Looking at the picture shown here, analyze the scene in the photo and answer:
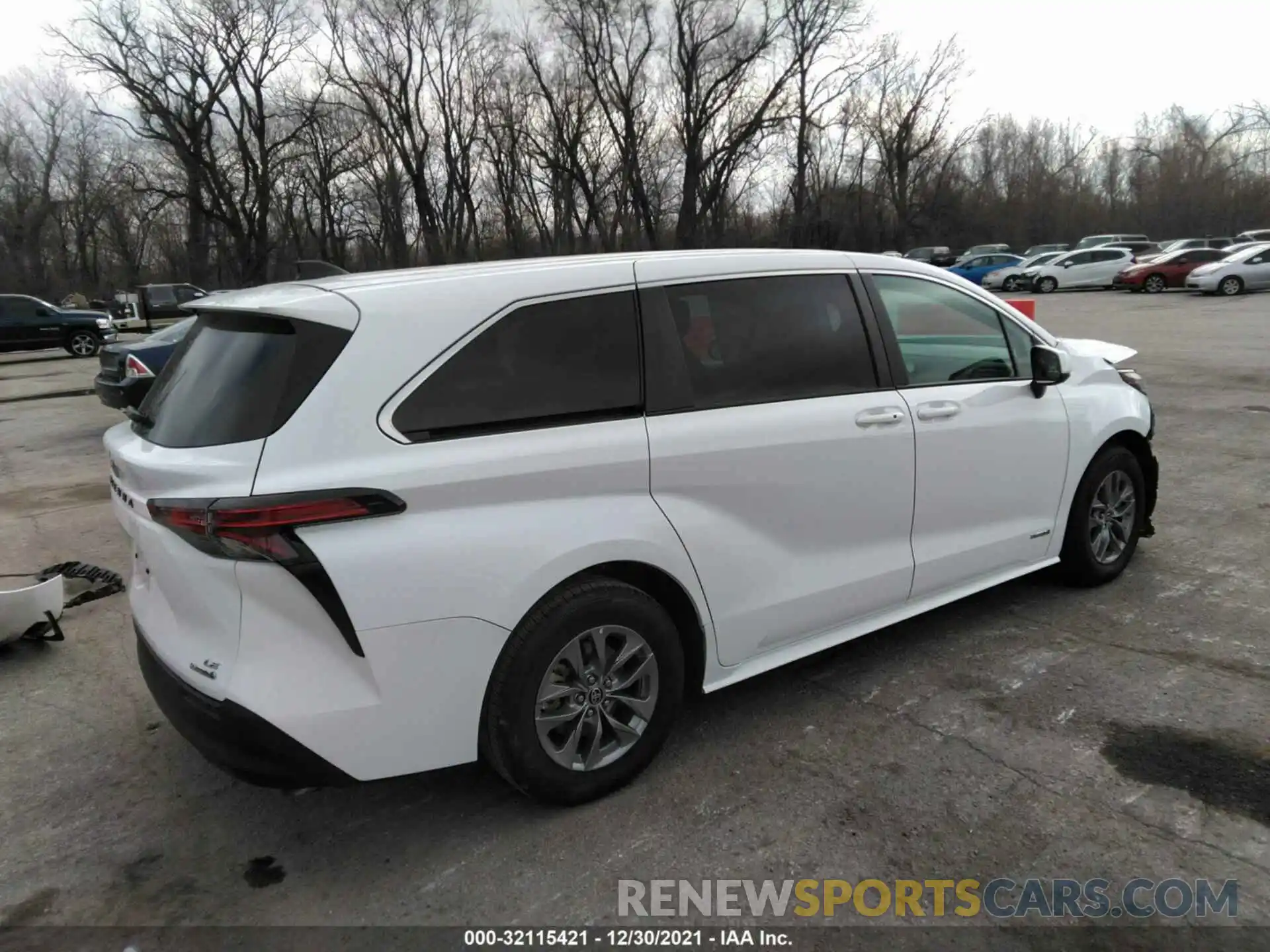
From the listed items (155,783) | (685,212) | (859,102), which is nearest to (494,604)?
(155,783)

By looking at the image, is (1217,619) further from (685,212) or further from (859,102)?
(859,102)

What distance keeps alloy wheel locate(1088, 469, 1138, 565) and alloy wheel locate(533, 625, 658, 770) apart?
113 inches

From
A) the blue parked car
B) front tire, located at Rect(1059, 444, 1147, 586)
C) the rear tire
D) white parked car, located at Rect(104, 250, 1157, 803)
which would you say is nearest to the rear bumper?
white parked car, located at Rect(104, 250, 1157, 803)

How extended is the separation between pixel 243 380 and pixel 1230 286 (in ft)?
108

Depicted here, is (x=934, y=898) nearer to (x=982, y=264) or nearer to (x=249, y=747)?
(x=249, y=747)

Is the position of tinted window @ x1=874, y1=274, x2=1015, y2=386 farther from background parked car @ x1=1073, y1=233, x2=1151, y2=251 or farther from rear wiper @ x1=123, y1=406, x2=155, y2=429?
background parked car @ x1=1073, y1=233, x2=1151, y2=251

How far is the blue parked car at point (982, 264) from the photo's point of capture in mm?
40406

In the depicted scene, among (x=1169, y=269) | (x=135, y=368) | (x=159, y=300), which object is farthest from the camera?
(x=159, y=300)

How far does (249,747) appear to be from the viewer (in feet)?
8.25

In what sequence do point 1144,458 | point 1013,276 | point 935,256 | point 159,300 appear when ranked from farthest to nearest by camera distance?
point 935,256 → point 1013,276 → point 159,300 → point 1144,458

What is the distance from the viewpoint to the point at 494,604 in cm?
264

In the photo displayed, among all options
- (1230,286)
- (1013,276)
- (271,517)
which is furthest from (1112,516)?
(1013,276)

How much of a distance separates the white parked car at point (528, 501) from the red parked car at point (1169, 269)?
32.9 meters

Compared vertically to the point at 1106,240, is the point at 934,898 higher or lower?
lower
